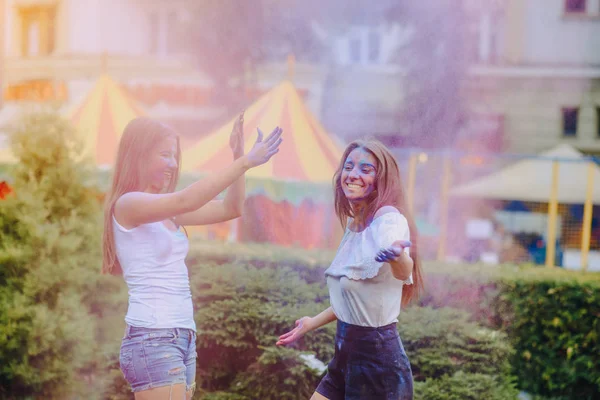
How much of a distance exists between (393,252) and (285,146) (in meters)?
4.48

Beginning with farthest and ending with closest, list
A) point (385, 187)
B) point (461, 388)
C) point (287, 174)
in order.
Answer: point (287, 174) → point (461, 388) → point (385, 187)

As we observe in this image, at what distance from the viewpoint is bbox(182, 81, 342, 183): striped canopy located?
19.3 ft

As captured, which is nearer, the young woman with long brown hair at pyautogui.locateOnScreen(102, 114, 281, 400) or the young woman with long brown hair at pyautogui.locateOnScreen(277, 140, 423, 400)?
the young woman with long brown hair at pyautogui.locateOnScreen(102, 114, 281, 400)

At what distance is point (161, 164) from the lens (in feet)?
7.80

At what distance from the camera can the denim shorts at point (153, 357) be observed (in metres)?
2.15

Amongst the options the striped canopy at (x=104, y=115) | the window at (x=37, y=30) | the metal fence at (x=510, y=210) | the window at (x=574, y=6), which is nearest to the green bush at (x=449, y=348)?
the striped canopy at (x=104, y=115)

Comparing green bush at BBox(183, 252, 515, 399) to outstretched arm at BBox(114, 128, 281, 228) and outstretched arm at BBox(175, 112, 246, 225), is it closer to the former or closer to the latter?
outstretched arm at BBox(175, 112, 246, 225)

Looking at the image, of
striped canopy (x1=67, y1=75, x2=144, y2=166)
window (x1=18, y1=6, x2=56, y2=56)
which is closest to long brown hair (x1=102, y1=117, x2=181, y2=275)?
striped canopy (x1=67, y1=75, x2=144, y2=166)

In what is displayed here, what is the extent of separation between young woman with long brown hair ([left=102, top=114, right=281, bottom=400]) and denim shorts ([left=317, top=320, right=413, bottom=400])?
503 millimetres

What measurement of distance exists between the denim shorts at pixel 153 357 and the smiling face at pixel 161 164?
476 millimetres

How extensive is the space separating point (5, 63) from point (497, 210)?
31.1 ft

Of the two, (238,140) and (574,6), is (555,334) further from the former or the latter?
(574,6)

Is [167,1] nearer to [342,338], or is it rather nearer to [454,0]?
[454,0]

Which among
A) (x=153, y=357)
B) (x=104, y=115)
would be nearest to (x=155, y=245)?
(x=153, y=357)
